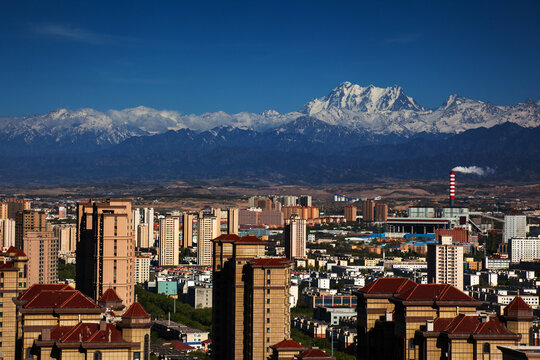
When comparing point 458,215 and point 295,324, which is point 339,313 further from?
point 458,215

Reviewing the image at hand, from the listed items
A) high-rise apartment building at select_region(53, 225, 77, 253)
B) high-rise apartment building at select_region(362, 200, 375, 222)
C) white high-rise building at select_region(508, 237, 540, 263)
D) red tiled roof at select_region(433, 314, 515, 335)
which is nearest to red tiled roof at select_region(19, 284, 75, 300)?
red tiled roof at select_region(433, 314, 515, 335)

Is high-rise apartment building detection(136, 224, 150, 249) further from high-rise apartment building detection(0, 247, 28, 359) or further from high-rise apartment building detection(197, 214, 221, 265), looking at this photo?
high-rise apartment building detection(0, 247, 28, 359)

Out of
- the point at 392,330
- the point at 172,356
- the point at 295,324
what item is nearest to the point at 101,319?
the point at 392,330

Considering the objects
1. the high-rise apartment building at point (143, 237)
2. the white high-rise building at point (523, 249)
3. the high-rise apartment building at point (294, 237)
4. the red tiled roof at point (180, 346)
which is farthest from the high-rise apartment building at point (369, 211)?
the red tiled roof at point (180, 346)

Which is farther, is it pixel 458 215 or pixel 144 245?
pixel 458 215

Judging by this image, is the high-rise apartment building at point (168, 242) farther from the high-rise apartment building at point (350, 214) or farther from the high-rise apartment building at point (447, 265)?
the high-rise apartment building at point (350, 214)

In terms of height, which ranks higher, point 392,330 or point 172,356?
point 392,330

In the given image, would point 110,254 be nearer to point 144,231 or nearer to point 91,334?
point 91,334

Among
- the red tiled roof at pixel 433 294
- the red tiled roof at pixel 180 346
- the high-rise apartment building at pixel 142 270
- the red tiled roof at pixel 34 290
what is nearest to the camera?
the red tiled roof at pixel 433 294
